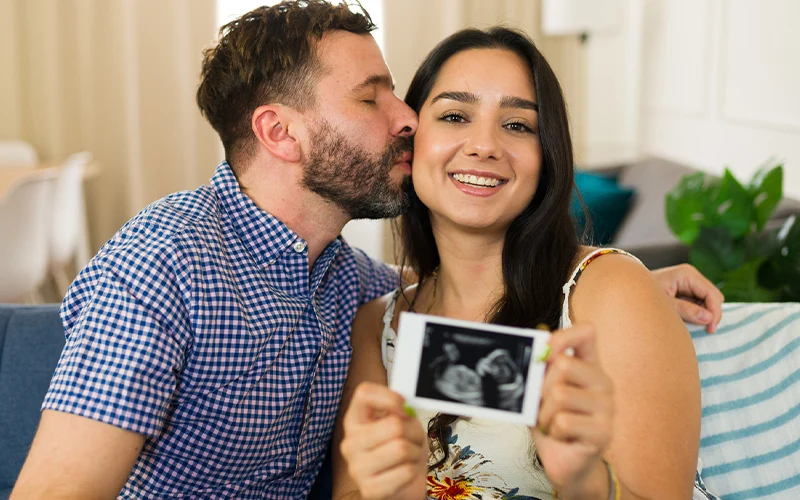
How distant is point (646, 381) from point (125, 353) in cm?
83

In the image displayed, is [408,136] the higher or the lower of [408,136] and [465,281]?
the higher

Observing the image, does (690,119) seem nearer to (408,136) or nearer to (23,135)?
(408,136)

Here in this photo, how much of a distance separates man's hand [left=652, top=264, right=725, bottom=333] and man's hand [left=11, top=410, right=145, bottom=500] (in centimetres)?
109

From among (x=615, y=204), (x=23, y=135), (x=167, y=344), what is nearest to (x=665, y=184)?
(x=615, y=204)

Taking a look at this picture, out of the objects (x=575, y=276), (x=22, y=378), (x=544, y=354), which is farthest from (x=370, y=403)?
(x=22, y=378)

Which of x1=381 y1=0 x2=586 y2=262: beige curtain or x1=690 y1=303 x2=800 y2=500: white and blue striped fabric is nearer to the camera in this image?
x1=690 y1=303 x2=800 y2=500: white and blue striped fabric

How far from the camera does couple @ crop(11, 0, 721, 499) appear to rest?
52.3 inches

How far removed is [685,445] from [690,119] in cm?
342

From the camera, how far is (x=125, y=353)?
1380 mm

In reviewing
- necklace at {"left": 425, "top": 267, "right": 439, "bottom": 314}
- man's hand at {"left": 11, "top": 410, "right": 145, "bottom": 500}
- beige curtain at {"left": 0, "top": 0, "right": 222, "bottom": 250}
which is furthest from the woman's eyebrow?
beige curtain at {"left": 0, "top": 0, "right": 222, "bottom": 250}

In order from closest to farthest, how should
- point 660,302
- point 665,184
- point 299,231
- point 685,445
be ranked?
point 685,445 < point 660,302 < point 299,231 < point 665,184

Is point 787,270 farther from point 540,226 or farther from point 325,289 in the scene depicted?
point 325,289

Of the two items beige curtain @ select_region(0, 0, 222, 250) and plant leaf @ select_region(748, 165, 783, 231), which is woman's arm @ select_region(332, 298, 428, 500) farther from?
beige curtain @ select_region(0, 0, 222, 250)

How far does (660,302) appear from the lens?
1.46 meters
